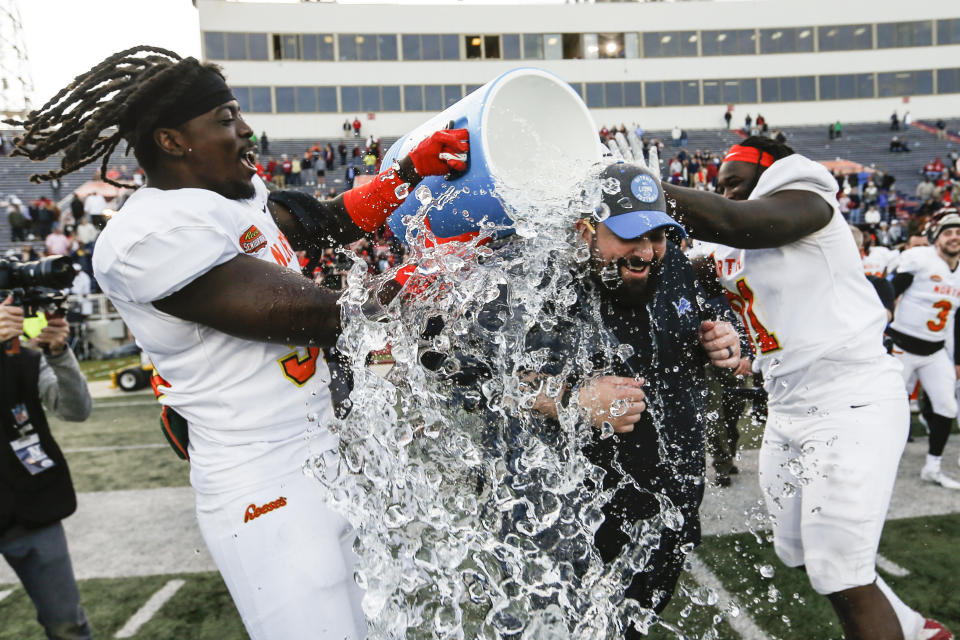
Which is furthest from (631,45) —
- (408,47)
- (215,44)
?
(215,44)

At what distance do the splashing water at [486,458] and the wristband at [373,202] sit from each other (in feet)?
0.61

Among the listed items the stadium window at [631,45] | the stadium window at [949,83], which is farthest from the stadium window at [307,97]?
the stadium window at [949,83]

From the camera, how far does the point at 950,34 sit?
36562 millimetres

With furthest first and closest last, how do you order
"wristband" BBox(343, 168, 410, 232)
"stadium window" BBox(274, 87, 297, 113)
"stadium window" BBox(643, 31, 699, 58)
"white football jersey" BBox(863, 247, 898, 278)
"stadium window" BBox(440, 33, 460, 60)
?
"stadium window" BBox(643, 31, 699, 58) < "stadium window" BBox(440, 33, 460, 60) < "stadium window" BBox(274, 87, 297, 113) < "white football jersey" BBox(863, 247, 898, 278) < "wristband" BBox(343, 168, 410, 232)

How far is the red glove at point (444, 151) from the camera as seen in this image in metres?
1.83

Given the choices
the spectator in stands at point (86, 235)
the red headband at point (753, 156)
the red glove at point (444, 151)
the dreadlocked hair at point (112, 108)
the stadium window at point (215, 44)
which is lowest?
the spectator in stands at point (86, 235)

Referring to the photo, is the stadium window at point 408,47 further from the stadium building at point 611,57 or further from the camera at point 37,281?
the camera at point 37,281

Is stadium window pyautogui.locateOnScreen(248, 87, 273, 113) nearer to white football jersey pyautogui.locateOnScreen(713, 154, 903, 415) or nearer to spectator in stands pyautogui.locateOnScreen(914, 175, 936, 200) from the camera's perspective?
spectator in stands pyautogui.locateOnScreen(914, 175, 936, 200)

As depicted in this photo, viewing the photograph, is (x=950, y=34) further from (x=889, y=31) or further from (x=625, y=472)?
(x=625, y=472)

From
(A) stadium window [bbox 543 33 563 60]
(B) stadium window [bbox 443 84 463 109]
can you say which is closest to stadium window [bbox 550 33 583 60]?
(A) stadium window [bbox 543 33 563 60]

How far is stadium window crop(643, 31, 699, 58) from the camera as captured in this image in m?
36.3

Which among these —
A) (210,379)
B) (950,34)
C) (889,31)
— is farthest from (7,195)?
(950,34)

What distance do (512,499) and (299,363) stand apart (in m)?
0.73

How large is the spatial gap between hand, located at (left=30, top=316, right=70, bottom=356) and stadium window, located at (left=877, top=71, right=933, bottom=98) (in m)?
43.5
